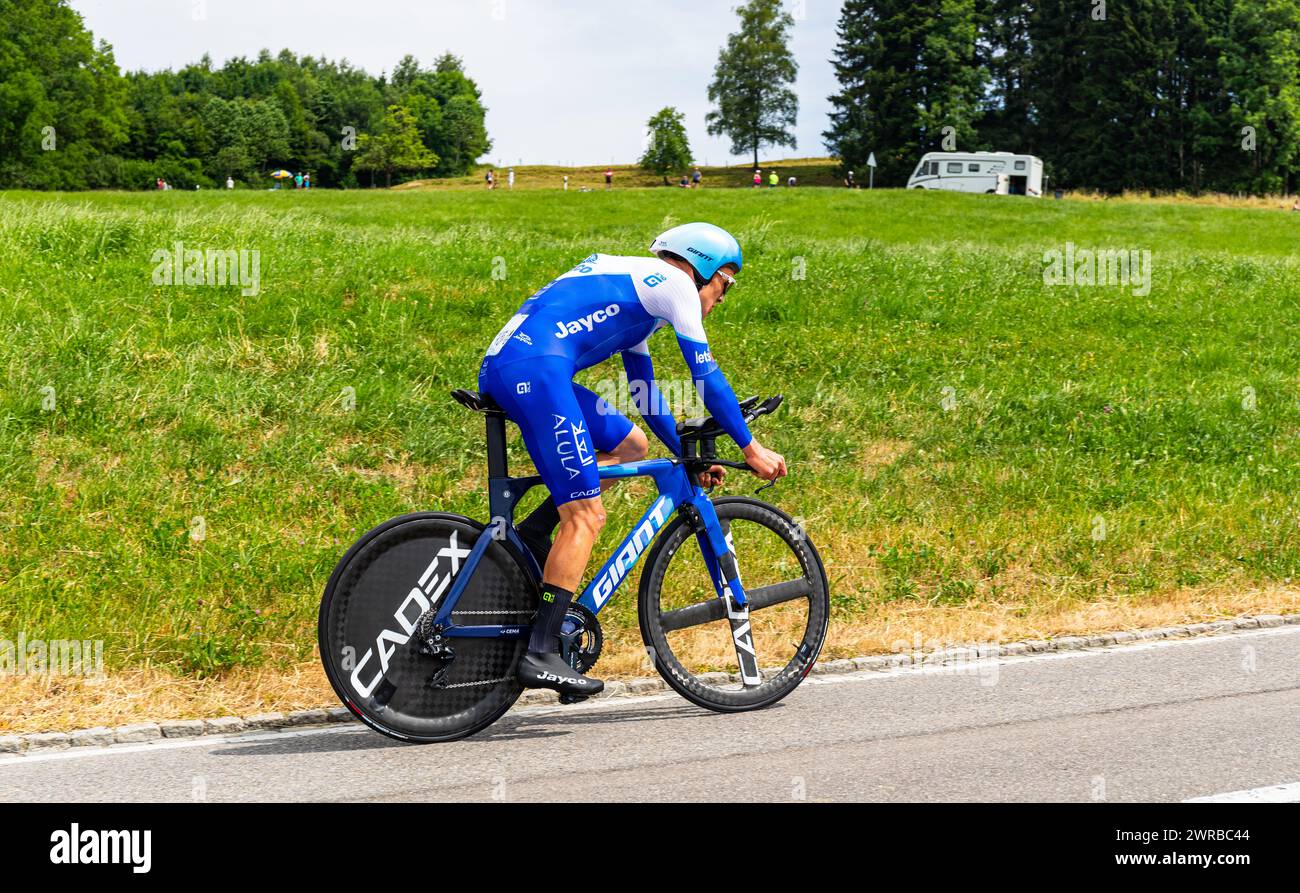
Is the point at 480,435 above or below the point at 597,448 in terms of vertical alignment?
below

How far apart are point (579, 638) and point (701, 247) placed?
1816 mm

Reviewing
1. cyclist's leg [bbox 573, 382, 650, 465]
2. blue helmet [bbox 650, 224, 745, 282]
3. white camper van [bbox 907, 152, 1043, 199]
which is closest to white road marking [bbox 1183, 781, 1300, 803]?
cyclist's leg [bbox 573, 382, 650, 465]

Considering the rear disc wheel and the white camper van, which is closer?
the rear disc wheel

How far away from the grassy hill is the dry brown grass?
2 centimetres

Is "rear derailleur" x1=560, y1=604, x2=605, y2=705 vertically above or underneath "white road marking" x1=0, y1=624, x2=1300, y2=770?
above

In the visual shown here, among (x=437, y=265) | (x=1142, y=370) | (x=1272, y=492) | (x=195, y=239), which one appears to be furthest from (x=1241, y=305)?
(x=195, y=239)

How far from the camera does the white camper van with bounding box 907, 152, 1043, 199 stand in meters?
57.2

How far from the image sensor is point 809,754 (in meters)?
4.89

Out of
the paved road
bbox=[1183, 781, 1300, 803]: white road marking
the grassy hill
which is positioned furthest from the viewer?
the grassy hill

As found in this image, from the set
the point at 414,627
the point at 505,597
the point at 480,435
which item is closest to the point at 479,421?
the point at 480,435

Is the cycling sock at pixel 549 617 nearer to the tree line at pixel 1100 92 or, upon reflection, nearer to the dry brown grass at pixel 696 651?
the dry brown grass at pixel 696 651

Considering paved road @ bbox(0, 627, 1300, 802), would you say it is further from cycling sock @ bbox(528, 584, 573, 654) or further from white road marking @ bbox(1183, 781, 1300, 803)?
cycling sock @ bbox(528, 584, 573, 654)

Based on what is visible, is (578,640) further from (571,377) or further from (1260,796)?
(1260,796)
